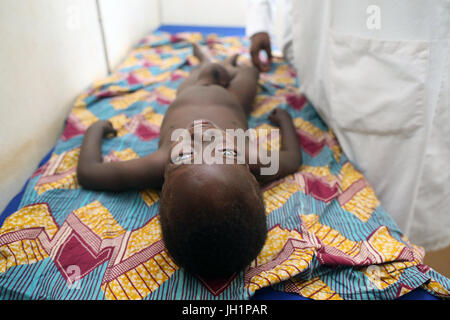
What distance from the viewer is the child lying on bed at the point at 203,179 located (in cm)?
70

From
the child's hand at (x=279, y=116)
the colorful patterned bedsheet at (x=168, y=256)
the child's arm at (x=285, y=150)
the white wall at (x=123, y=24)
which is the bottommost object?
the colorful patterned bedsheet at (x=168, y=256)

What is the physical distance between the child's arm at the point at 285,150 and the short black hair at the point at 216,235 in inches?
13.0

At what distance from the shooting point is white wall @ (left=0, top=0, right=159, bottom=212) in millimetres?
1177

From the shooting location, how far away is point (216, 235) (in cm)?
68

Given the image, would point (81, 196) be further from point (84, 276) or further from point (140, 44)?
point (140, 44)

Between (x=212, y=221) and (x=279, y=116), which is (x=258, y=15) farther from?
(x=212, y=221)

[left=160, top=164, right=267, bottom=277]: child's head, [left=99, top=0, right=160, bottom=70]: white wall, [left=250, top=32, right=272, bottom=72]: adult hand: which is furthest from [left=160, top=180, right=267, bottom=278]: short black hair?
[left=99, top=0, right=160, bottom=70]: white wall

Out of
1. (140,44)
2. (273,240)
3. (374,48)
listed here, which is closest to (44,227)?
(273,240)

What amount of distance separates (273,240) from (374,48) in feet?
2.46

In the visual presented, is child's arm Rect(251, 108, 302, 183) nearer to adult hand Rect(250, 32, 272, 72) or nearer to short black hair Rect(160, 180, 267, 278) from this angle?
short black hair Rect(160, 180, 267, 278)

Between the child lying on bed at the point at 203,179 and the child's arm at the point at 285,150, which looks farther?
the child's arm at the point at 285,150

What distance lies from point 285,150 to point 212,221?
689 mm

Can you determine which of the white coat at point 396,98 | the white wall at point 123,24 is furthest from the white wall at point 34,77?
the white coat at point 396,98

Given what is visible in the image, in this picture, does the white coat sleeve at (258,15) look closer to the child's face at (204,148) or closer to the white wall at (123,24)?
the white wall at (123,24)
